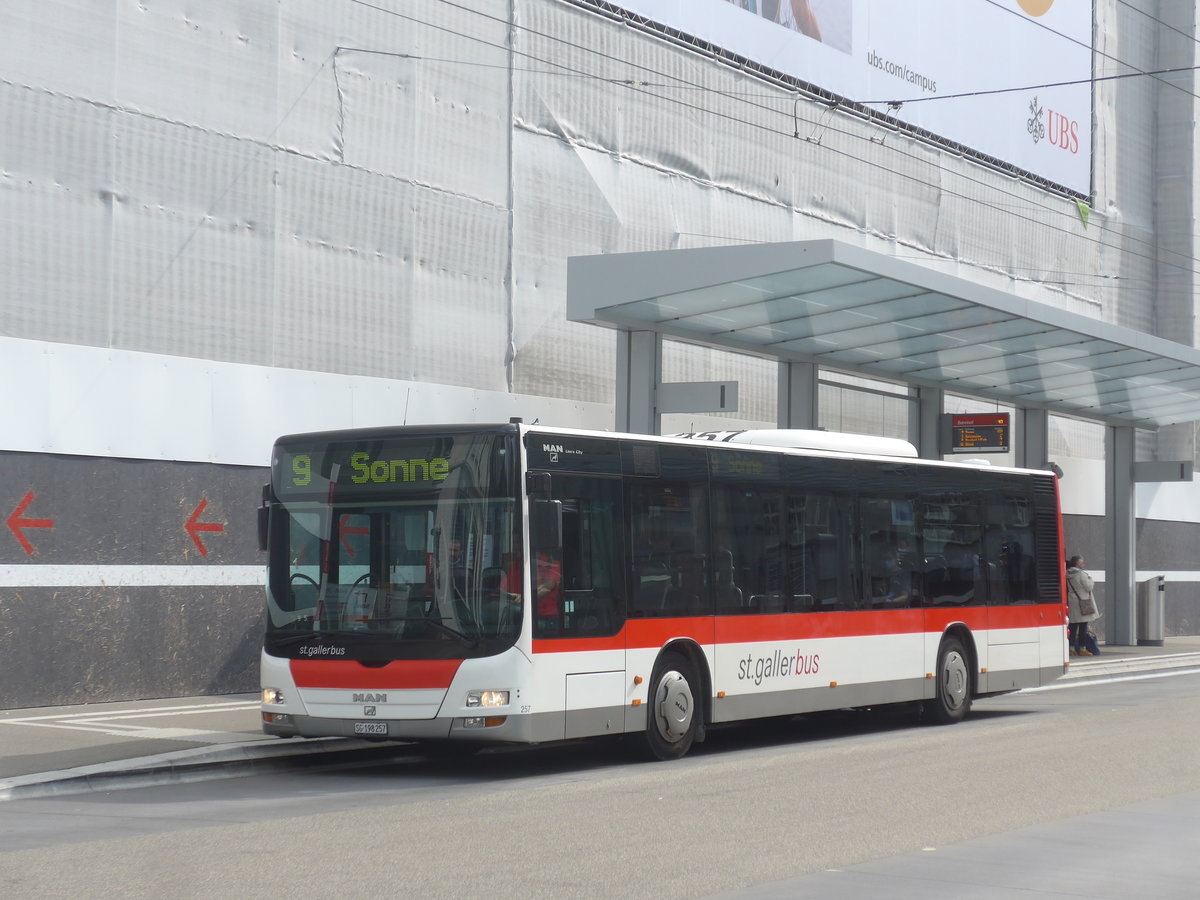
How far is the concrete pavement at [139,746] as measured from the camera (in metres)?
10.9

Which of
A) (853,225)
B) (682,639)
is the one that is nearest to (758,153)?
(853,225)

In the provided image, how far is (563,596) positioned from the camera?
11859 millimetres

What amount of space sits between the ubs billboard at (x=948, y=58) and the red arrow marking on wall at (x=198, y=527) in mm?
10382

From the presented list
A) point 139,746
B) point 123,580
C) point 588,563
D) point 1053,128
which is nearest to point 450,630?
point 588,563

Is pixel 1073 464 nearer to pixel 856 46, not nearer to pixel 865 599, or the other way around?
pixel 856 46

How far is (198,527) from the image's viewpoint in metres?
17.0

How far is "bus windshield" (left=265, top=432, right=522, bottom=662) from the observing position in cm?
1145

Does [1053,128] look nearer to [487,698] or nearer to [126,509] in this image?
[126,509]

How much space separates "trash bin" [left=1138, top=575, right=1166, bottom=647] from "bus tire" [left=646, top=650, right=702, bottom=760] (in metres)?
21.5

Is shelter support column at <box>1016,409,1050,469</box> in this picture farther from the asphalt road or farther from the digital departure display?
the digital departure display

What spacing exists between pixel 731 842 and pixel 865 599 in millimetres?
7174

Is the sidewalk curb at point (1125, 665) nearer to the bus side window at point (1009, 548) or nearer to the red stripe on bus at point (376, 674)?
the bus side window at point (1009, 548)

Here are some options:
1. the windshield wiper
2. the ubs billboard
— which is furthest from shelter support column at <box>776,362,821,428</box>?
the windshield wiper

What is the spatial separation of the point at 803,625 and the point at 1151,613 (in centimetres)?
2027
